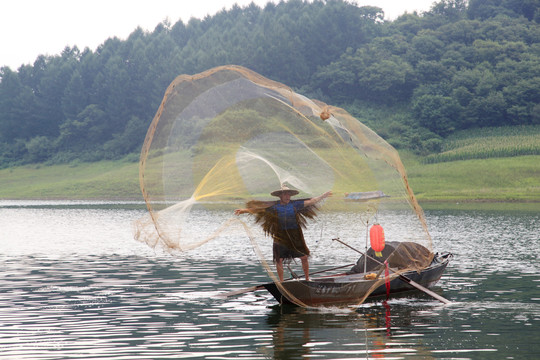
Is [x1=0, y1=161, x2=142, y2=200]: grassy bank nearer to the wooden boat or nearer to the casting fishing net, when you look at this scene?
the wooden boat

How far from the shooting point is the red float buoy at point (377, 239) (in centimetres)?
2116

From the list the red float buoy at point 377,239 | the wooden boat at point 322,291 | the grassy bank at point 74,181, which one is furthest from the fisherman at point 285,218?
the grassy bank at point 74,181

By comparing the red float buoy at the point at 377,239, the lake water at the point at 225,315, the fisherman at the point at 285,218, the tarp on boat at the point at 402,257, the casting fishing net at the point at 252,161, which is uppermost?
the casting fishing net at the point at 252,161

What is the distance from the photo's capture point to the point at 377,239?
21.4 meters

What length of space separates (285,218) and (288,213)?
15cm

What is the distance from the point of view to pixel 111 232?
1743 inches

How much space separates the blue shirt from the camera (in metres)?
18.3

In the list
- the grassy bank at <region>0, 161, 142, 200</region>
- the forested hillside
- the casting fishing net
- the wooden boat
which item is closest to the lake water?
the wooden boat

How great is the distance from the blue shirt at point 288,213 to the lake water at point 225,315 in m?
2.27

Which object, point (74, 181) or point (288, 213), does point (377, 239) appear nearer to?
point (288, 213)

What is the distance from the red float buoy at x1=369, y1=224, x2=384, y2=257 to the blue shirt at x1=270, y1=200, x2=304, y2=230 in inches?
140

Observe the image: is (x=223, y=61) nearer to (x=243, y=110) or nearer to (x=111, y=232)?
(x=111, y=232)

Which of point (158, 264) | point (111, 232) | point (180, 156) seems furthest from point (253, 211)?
point (111, 232)

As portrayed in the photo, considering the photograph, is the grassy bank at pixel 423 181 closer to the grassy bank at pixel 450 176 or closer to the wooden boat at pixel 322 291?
the grassy bank at pixel 450 176
